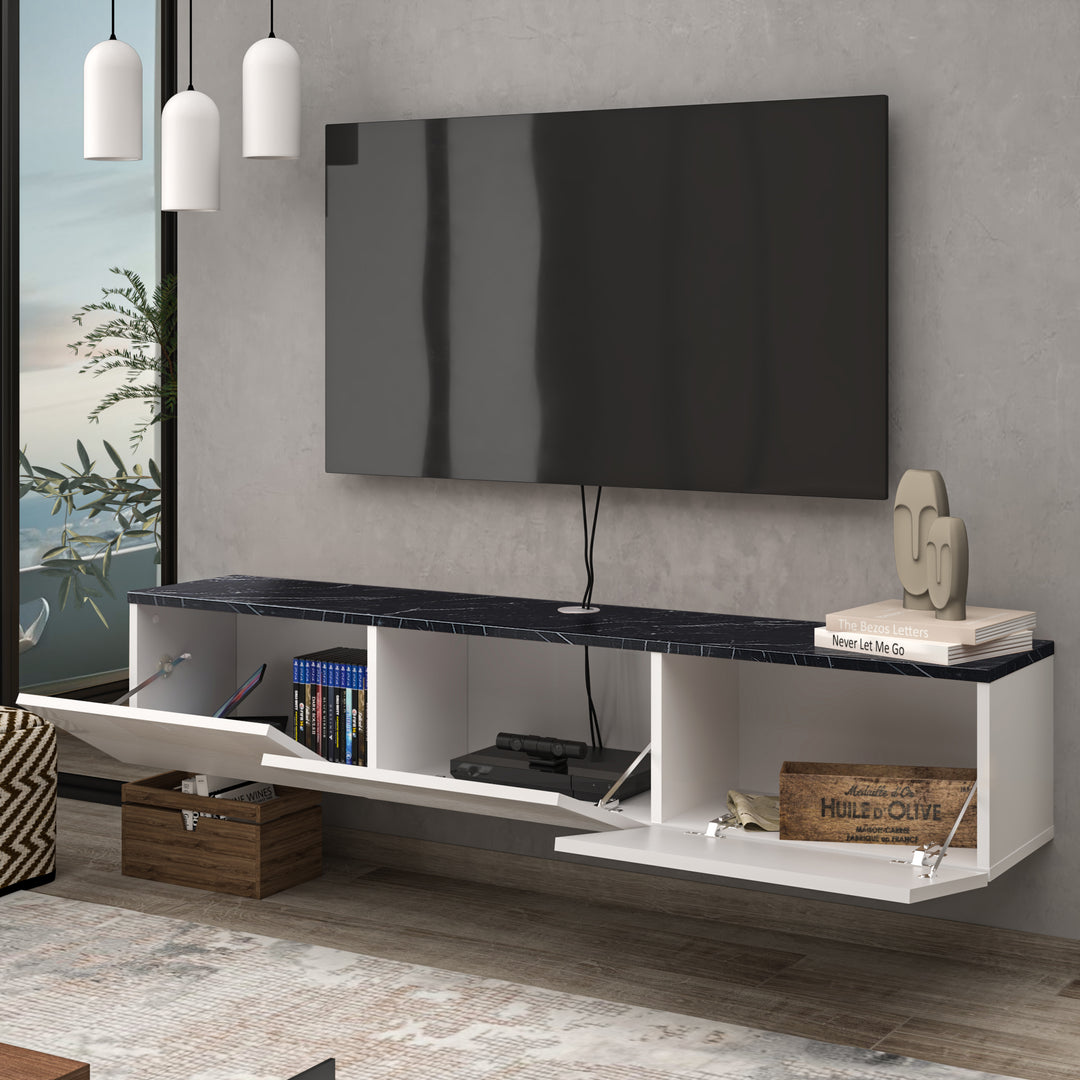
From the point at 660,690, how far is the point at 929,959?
32.8 inches

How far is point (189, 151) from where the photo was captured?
3518 mm

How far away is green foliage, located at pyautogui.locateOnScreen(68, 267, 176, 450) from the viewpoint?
4.50m

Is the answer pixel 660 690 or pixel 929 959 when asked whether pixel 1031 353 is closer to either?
pixel 660 690

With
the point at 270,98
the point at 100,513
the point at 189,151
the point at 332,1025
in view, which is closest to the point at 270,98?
the point at 270,98

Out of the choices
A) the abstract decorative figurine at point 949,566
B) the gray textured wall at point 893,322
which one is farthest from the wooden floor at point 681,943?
the abstract decorative figurine at point 949,566

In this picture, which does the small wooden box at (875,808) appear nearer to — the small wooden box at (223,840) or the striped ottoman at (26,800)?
the small wooden box at (223,840)

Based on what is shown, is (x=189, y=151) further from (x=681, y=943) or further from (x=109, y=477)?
(x=681, y=943)

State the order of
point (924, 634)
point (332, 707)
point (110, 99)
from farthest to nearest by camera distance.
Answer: point (110, 99) < point (332, 707) < point (924, 634)

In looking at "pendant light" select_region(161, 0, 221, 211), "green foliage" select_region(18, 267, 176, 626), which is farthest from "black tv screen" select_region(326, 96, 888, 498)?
"green foliage" select_region(18, 267, 176, 626)

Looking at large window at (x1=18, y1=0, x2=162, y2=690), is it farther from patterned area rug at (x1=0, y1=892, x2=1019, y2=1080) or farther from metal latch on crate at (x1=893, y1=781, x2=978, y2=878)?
metal latch on crate at (x1=893, y1=781, x2=978, y2=878)

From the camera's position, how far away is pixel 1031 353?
2.98m

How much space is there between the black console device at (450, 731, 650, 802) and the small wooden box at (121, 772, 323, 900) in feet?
1.79

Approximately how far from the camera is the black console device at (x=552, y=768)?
123 inches

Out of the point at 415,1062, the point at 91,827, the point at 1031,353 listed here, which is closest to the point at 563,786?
the point at 415,1062
